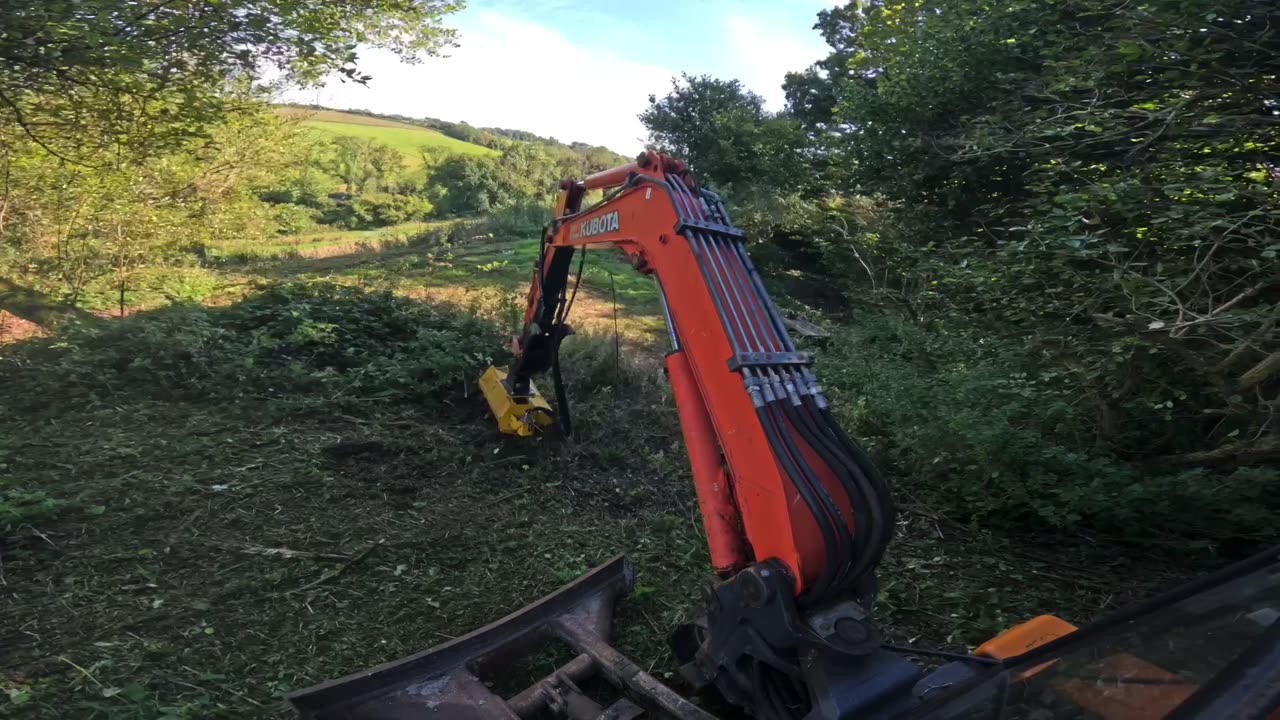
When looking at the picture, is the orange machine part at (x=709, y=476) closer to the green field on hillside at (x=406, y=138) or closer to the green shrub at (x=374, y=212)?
the green shrub at (x=374, y=212)

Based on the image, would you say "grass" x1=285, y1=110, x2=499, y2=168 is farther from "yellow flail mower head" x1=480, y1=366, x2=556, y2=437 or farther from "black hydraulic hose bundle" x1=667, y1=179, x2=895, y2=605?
"black hydraulic hose bundle" x1=667, y1=179, x2=895, y2=605

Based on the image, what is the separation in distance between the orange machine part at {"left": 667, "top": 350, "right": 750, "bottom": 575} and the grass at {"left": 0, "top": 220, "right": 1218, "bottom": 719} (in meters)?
0.98

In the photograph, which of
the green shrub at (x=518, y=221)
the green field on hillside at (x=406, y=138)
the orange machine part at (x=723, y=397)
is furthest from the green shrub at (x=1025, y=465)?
the green field on hillside at (x=406, y=138)

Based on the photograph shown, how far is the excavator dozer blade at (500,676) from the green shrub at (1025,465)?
2.41 m

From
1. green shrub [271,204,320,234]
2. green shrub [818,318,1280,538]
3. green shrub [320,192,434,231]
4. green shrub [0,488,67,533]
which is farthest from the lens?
green shrub [320,192,434,231]

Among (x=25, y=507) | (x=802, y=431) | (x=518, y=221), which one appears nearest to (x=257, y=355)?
(x=25, y=507)

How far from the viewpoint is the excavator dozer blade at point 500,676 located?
2.71m

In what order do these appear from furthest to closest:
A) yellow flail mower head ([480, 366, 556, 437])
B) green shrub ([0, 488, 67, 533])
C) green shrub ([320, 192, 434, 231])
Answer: green shrub ([320, 192, 434, 231])
yellow flail mower head ([480, 366, 556, 437])
green shrub ([0, 488, 67, 533])

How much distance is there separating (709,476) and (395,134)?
3642 centimetres

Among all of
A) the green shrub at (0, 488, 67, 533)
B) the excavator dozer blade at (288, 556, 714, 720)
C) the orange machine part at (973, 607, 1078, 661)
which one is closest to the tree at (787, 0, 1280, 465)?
the orange machine part at (973, 607, 1078, 661)

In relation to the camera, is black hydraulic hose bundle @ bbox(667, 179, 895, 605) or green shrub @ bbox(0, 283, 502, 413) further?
green shrub @ bbox(0, 283, 502, 413)

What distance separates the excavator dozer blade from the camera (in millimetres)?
2707

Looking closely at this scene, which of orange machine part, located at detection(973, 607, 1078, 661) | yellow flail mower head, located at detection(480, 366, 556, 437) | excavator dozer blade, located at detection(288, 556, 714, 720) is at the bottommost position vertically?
excavator dozer blade, located at detection(288, 556, 714, 720)

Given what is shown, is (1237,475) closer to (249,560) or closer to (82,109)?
(249,560)
